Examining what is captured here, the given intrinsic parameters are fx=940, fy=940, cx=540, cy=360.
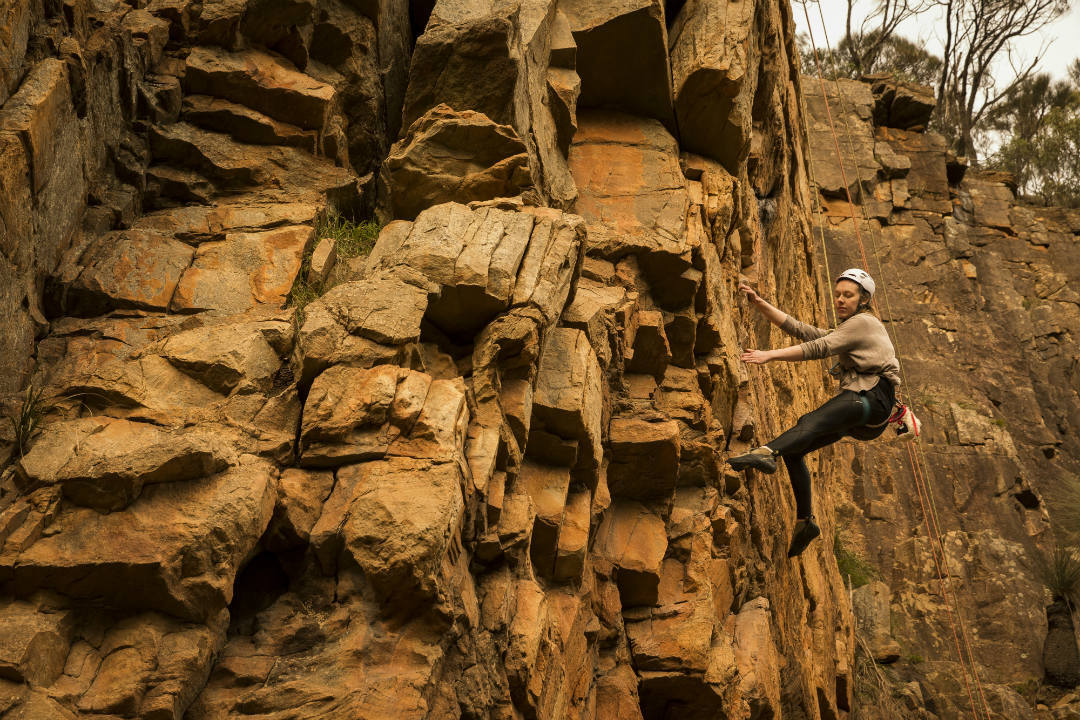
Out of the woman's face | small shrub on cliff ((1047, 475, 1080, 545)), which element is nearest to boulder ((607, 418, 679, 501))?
the woman's face

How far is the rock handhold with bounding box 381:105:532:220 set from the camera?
6668 millimetres

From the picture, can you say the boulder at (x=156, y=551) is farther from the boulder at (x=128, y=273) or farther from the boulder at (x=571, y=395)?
the boulder at (x=128, y=273)

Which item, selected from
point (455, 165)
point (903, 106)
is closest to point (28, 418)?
point (455, 165)

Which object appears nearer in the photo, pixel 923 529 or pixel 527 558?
pixel 527 558

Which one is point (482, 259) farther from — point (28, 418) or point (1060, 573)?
point (1060, 573)

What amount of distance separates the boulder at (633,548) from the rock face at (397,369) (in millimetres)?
29

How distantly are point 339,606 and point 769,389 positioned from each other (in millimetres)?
7263

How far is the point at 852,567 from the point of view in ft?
53.4

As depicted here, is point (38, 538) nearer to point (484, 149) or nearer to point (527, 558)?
point (527, 558)

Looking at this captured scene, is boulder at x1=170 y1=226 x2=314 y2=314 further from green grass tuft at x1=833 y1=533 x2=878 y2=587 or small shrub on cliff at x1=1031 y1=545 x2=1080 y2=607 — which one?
small shrub on cliff at x1=1031 y1=545 x2=1080 y2=607

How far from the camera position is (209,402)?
488 cm

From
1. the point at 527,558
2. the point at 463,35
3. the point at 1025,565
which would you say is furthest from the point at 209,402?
the point at 1025,565

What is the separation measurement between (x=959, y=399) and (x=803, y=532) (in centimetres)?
1275

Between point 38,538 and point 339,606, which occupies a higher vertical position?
point 38,538
